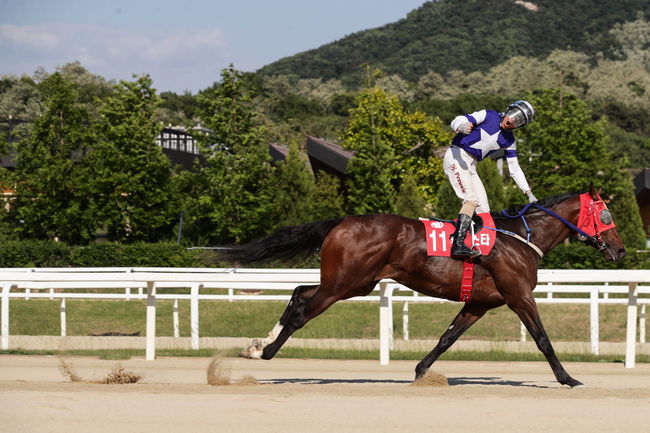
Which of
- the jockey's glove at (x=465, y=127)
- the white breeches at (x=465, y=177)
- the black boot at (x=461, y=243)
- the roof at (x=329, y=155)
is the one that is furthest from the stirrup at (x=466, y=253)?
the roof at (x=329, y=155)

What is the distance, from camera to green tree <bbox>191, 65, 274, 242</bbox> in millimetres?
23516

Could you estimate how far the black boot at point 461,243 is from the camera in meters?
6.44

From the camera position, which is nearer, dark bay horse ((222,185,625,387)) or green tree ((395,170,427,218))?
dark bay horse ((222,185,625,387))

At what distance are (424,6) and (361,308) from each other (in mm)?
133917

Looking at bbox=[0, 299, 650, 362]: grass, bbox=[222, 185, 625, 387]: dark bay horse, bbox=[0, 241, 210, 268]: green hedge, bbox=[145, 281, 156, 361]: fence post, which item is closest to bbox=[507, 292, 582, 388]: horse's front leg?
bbox=[222, 185, 625, 387]: dark bay horse

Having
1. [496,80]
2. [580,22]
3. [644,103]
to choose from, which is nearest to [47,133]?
[644,103]

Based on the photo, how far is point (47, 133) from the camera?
931 inches

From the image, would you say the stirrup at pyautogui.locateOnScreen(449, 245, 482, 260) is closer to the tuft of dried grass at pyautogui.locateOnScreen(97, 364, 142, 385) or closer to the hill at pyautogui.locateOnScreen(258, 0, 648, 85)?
the tuft of dried grass at pyautogui.locateOnScreen(97, 364, 142, 385)

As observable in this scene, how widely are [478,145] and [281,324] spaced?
1931 mm

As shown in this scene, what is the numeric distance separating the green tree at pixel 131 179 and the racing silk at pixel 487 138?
17515 millimetres

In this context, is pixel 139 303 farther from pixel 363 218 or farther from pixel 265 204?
pixel 363 218

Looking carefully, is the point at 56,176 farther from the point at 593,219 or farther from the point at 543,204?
the point at 593,219

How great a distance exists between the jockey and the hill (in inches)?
4187

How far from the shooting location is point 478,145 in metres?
6.78
